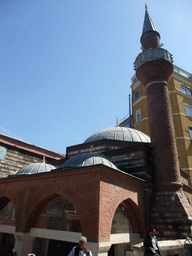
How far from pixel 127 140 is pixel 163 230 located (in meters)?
6.27

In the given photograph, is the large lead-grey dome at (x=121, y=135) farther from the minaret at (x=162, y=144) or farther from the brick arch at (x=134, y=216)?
the brick arch at (x=134, y=216)

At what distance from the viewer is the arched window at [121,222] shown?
23.9ft

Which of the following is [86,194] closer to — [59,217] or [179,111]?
[59,217]

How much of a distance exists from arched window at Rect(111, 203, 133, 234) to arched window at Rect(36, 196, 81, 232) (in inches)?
55.3

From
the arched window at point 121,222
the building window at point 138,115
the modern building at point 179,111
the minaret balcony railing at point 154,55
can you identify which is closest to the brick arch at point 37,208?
the arched window at point 121,222

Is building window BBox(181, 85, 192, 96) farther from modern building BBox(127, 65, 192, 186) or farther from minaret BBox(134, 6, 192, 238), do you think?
minaret BBox(134, 6, 192, 238)

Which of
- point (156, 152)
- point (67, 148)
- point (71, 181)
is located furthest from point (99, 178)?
point (67, 148)

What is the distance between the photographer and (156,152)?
9.85 metres

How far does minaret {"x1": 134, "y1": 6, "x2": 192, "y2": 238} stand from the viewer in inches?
309

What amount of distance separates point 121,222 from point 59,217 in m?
2.44

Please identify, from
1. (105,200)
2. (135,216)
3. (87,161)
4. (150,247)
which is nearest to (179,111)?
(135,216)

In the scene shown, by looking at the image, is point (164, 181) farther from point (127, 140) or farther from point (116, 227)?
point (127, 140)

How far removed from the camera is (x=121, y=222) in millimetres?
7695

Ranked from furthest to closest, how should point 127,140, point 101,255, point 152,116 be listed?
point 127,140
point 152,116
point 101,255
